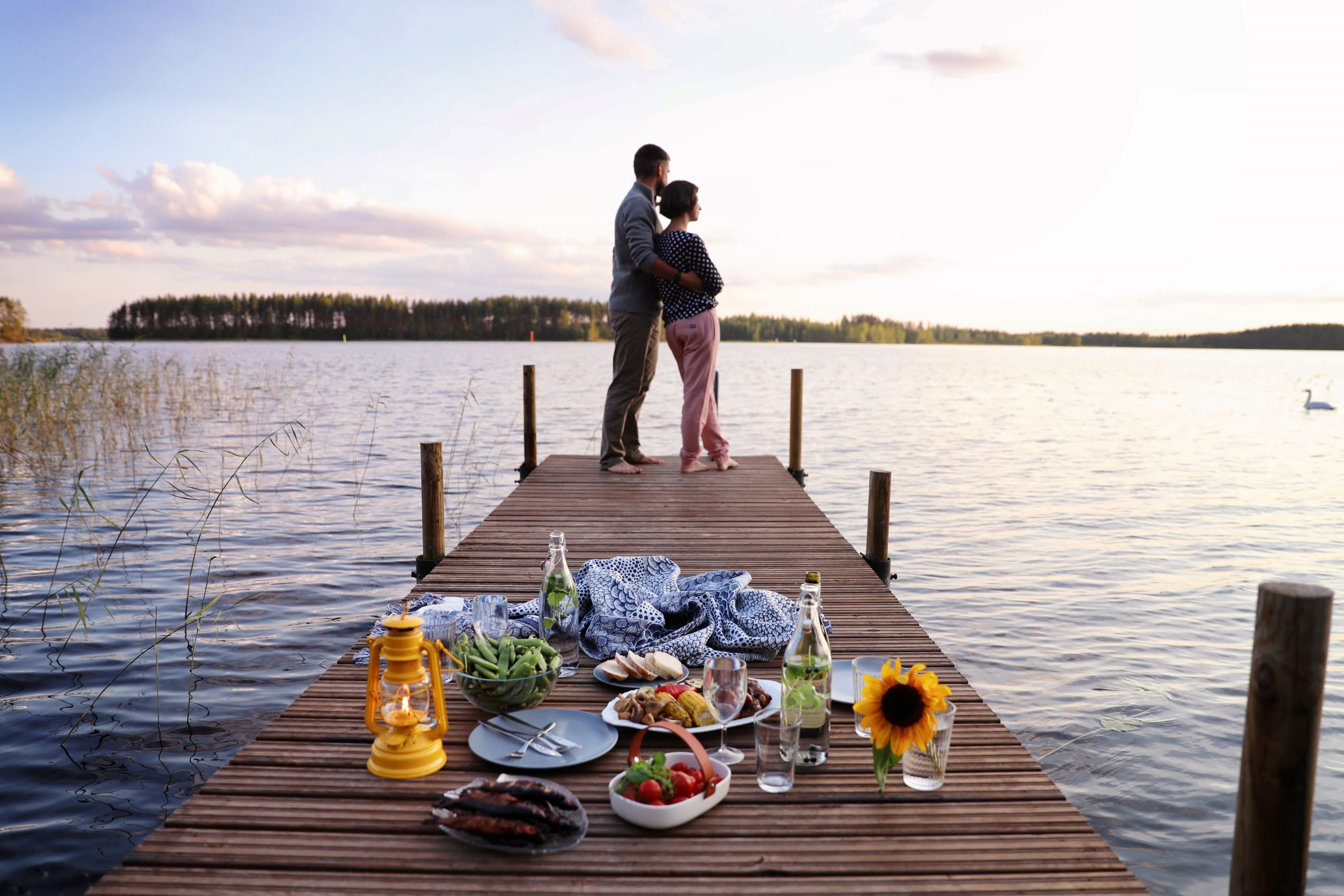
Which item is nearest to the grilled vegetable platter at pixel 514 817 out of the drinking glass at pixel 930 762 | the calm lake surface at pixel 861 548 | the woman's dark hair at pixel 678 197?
the drinking glass at pixel 930 762

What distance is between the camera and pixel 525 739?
2416 mm

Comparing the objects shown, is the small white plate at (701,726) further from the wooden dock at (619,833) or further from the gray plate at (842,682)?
the gray plate at (842,682)

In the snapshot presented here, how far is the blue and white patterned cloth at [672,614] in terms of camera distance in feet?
10.6

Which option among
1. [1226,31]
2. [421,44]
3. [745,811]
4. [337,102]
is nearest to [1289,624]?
[745,811]

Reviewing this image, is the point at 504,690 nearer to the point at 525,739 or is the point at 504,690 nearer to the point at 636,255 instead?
the point at 525,739

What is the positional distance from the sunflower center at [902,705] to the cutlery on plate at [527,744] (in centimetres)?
95

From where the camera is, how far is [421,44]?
15477mm

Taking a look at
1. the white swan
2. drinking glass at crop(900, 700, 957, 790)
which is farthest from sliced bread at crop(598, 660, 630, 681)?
the white swan

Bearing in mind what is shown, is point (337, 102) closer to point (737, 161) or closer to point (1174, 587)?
point (737, 161)

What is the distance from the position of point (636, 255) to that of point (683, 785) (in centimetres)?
498

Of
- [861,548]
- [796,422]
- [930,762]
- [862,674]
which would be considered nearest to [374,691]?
[862,674]

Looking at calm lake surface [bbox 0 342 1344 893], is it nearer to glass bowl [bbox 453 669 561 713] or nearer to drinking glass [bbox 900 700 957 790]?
glass bowl [bbox 453 669 561 713]

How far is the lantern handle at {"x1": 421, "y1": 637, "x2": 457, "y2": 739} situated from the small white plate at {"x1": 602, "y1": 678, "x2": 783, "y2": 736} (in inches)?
18.5

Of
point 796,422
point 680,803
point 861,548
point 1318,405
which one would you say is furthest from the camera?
point 1318,405
